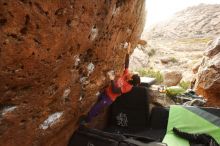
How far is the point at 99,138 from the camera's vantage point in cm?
Answer: 418

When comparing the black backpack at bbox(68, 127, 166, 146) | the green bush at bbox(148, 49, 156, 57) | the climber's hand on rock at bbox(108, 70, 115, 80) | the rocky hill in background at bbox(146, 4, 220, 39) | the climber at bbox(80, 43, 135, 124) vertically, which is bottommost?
the black backpack at bbox(68, 127, 166, 146)

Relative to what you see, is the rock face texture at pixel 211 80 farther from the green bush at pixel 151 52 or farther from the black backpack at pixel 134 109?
the green bush at pixel 151 52

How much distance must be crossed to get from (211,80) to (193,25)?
3617 centimetres

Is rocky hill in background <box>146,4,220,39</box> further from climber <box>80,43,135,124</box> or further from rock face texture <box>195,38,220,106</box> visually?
climber <box>80,43,135,124</box>

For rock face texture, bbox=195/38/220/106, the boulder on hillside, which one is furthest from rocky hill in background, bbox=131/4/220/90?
rock face texture, bbox=195/38/220/106

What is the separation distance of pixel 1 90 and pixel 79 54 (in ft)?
3.67

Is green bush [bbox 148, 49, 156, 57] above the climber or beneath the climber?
above

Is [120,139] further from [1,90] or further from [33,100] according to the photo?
[1,90]

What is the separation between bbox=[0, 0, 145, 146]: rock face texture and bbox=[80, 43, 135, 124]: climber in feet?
1.38

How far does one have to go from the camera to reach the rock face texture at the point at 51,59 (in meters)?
2.30

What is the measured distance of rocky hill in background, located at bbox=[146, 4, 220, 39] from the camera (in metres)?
41.4

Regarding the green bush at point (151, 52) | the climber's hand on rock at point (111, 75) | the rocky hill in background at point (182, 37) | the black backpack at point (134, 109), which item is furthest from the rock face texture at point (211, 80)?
the green bush at point (151, 52)

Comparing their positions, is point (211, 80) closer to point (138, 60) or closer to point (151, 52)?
point (138, 60)

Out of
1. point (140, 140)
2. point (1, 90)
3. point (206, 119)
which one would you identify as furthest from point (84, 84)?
point (206, 119)
